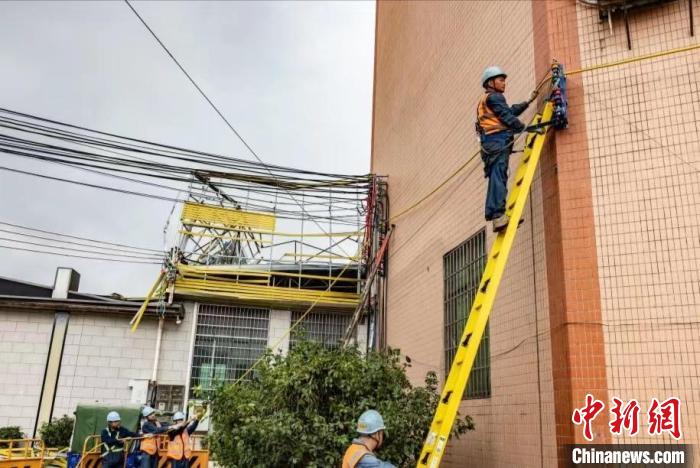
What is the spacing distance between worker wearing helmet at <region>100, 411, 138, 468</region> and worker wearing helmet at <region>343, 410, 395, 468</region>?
23.5 ft

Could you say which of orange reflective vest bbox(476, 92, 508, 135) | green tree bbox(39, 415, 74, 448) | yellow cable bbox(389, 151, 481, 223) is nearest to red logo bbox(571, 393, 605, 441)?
orange reflective vest bbox(476, 92, 508, 135)

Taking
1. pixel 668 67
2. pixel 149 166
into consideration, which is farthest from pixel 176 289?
pixel 668 67

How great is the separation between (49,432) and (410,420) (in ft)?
36.2

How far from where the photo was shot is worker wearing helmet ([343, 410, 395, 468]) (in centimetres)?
407

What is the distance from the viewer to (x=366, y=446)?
432 cm

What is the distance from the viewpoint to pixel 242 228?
53.6 feet

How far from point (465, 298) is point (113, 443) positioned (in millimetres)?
6783

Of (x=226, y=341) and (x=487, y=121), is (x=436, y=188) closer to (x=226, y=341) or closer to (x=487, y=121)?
(x=487, y=121)

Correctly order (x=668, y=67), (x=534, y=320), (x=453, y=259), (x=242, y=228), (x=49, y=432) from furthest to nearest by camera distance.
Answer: (x=242, y=228), (x=49, y=432), (x=453, y=259), (x=534, y=320), (x=668, y=67)

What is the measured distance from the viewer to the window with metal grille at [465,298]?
22.2 feet

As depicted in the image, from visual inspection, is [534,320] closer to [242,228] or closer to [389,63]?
[389,63]

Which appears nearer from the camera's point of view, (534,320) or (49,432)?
(534,320)

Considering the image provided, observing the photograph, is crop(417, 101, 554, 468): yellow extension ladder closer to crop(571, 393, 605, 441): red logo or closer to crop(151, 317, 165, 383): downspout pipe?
crop(571, 393, 605, 441): red logo

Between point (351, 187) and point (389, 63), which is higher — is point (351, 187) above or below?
below
